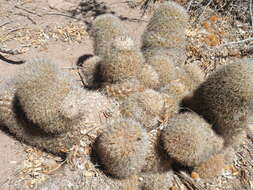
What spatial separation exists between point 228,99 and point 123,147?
894 mm

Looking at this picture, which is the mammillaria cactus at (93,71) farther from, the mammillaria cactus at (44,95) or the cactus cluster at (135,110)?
the mammillaria cactus at (44,95)

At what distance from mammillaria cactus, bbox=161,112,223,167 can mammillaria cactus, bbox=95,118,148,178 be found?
21 cm

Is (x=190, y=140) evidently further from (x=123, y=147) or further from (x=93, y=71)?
(x=93, y=71)

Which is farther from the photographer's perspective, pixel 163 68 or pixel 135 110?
pixel 163 68

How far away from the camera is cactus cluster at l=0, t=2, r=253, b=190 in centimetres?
199

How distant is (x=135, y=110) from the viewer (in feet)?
7.58

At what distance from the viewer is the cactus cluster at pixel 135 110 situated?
1990 mm

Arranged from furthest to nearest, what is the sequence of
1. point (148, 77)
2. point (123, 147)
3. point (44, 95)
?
point (148, 77)
point (44, 95)
point (123, 147)

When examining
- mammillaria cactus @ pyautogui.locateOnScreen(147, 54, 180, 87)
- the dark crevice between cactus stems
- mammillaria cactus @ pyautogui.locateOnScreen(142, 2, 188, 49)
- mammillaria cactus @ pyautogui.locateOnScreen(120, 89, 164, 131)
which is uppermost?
mammillaria cactus @ pyautogui.locateOnScreen(142, 2, 188, 49)

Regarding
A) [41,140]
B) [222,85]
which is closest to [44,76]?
[41,140]

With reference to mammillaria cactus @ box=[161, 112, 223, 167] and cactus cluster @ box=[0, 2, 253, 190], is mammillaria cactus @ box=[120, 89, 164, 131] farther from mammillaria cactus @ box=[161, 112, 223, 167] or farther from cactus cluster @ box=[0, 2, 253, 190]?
mammillaria cactus @ box=[161, 112, 223, 167]

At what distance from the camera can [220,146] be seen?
215cm

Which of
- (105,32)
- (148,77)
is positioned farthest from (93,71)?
(148,77)

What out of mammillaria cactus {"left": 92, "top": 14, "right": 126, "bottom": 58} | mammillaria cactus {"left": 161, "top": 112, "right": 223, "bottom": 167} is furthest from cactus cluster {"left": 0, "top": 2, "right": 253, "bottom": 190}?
mammillaria cactus {"left": 92, "top": 14, "right": 126, "bottom": 58}
